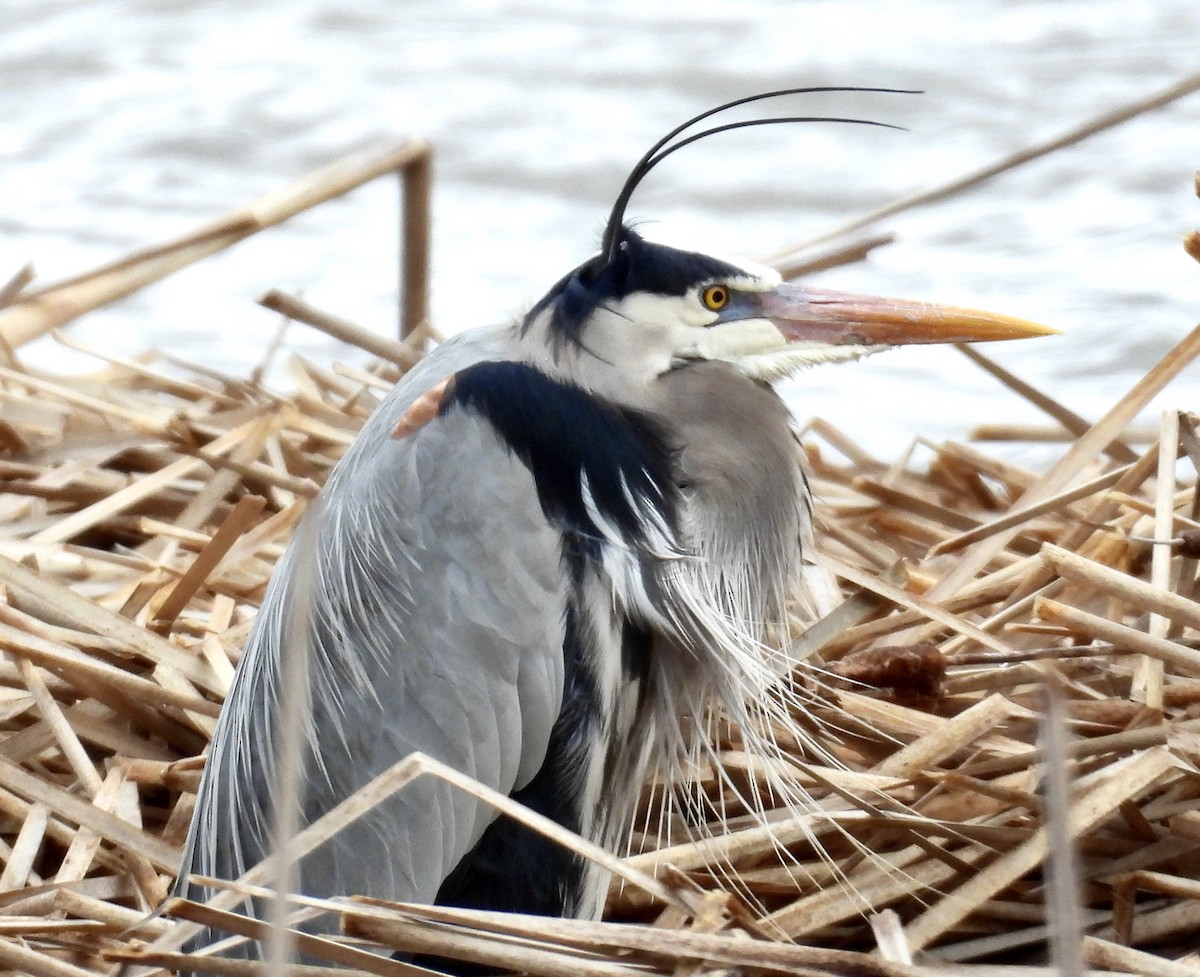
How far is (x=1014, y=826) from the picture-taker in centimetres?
156

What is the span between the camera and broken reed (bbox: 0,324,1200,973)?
1.41 meters

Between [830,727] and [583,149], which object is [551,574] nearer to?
[830,727]

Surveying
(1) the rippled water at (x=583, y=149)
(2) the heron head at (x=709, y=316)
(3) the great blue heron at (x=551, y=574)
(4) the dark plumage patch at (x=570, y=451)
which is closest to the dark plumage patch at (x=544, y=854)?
(3) the great blue heron at (x=551, y=574)

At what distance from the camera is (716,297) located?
5.64 ft

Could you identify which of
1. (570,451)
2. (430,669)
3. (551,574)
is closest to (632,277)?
(570,451)

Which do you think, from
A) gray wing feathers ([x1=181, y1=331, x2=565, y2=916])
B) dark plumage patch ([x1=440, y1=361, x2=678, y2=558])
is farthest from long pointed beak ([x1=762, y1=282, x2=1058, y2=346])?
gray wing feathers ([x1=181, y1=331, x2=565, y2=916])

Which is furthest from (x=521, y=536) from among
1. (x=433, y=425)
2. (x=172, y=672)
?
(x=172, y=672)

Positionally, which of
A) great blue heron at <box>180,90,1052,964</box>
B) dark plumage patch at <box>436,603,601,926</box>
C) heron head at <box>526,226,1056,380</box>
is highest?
heron head at <box>526,226,1056,380</box>

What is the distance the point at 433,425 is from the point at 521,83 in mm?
3303

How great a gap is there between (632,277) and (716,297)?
9cm

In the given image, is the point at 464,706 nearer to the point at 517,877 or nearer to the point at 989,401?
the point at 517,877

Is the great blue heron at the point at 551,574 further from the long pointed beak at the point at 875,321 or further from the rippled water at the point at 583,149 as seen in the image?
the rippled water at the point at 583,149

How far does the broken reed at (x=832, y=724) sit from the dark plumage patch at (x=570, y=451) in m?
0.31

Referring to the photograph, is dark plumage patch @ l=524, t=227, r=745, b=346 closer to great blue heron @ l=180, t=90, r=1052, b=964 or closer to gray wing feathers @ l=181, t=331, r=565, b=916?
great blue heron @ l=180, t=90, r=1052, b=964
